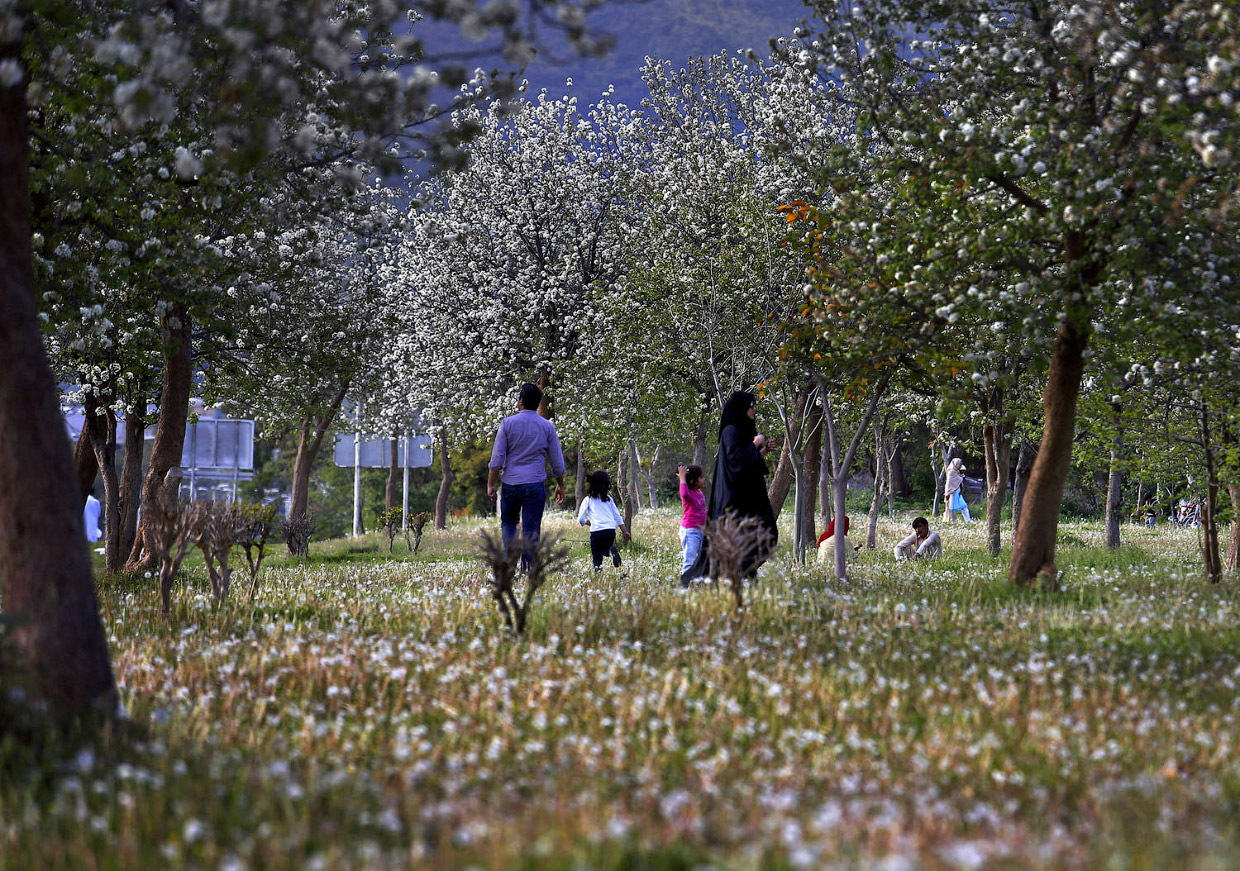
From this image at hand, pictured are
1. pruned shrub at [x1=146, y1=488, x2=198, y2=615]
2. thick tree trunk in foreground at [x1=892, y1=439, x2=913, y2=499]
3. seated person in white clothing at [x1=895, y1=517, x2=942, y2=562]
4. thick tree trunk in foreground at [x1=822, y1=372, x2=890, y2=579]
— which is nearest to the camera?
pruned shrub at [x1=146, y1=488, x2=198, y2=615]

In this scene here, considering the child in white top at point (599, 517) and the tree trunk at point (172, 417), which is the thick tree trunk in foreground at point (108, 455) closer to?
the tree trunk at point (172, 417)

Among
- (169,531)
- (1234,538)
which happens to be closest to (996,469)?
(1234,538)

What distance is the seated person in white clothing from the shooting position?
18062 mm

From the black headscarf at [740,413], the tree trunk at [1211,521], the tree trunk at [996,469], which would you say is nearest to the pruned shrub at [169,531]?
the black headscarf at [740,413]

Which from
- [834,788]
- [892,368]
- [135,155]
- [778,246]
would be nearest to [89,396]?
[135,155]

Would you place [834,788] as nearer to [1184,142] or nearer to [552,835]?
[552,835]

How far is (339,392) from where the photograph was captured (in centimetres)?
3031

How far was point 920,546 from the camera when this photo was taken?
18391 mm

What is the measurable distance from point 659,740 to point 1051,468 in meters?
6.97

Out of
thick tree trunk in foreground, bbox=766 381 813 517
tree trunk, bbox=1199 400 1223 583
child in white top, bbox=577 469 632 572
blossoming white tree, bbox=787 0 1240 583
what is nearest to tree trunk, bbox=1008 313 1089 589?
blossoming white tree, bbox=787 0 1240 583

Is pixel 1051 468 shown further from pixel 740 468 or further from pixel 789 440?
pixel 789 440

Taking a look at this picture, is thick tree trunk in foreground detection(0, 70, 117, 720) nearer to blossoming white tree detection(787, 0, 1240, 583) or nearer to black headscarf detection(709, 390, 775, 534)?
black headscarf detection(709, 390, 775, 534)

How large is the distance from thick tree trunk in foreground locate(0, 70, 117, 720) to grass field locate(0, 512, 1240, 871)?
48 cm

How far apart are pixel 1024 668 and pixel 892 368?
586 centimetres
